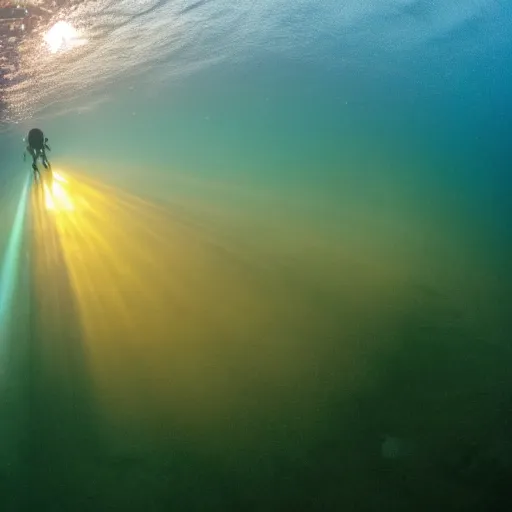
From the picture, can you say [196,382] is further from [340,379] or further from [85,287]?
[85,287]

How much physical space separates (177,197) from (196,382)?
17.0 ft

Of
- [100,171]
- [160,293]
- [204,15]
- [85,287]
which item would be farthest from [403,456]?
[204,15]

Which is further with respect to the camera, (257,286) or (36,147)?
(36,147)

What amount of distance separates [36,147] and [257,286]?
264 inches

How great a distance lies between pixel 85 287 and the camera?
30.5 ft

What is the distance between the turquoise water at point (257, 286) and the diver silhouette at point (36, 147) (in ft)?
1.61

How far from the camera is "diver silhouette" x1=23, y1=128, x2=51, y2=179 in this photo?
11.4 m

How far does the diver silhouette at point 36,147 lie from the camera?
37.5 ft

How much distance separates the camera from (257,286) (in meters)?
9.27

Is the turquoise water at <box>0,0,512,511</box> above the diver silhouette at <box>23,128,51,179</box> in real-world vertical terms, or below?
below

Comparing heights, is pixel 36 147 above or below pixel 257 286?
above

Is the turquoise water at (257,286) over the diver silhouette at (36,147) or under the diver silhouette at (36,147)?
under

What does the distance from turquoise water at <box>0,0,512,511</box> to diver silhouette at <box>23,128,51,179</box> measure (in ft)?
1.61

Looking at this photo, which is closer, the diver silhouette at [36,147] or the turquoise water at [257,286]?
the turquoise water at [257,286]
